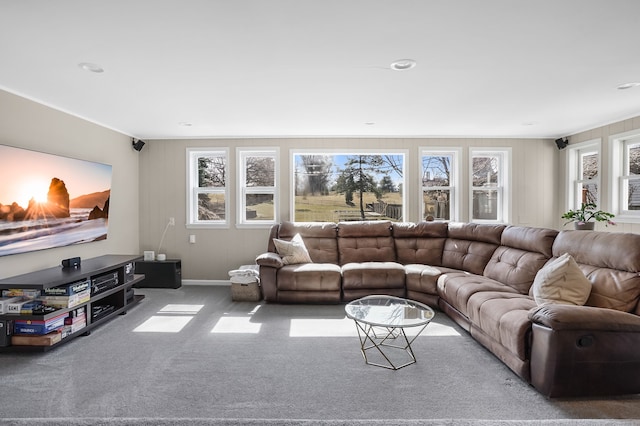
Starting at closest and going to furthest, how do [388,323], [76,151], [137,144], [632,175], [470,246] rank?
1. [388,323]
2. [76,151]
3. [632,175]
4. [470,246]
5. [137,144]

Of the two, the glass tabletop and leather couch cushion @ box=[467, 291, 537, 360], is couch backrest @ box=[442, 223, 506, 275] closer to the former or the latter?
leather couch cushion @ box=[467, 291, 537, 360]

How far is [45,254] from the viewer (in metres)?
3.50

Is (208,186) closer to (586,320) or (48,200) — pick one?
(48,200)

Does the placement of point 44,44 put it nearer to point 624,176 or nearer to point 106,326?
point 106,326

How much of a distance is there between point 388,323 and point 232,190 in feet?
12.2

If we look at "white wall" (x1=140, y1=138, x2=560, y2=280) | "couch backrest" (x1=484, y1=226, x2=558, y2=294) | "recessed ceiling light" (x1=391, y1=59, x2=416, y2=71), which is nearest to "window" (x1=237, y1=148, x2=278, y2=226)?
"white wall" (x1=140, y1=138, x2=560, y2=280)

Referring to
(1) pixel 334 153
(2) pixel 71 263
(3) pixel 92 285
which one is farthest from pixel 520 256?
(2) pixel 71 263

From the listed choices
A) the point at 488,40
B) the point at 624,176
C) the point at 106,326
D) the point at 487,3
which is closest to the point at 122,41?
the point at 487,3

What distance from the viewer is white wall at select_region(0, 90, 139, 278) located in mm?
3176

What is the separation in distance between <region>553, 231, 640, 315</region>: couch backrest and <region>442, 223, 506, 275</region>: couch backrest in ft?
3.87

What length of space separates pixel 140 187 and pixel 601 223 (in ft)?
23.0

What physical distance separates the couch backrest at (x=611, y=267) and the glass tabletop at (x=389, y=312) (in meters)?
1.30

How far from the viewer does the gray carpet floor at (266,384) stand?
195 cm

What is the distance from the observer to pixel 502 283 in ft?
11.7
